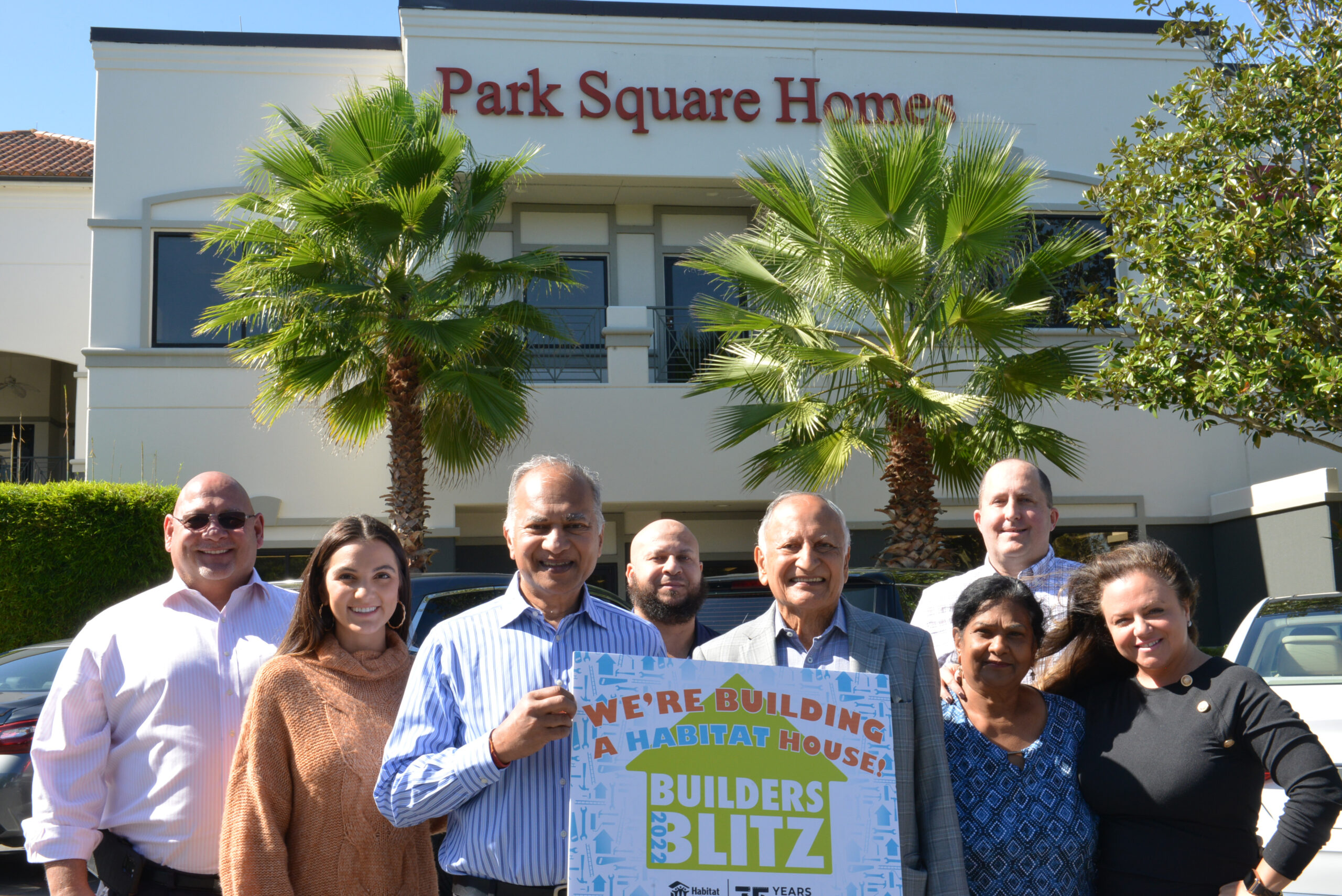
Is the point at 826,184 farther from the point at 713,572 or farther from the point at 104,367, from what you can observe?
the point at 104,367

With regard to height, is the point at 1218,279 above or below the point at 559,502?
above

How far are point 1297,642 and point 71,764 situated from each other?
5.57 m

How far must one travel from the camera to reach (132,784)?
315 cm

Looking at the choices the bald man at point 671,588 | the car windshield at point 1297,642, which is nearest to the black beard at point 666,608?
the bald man at point 671,588

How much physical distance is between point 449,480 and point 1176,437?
986 cm

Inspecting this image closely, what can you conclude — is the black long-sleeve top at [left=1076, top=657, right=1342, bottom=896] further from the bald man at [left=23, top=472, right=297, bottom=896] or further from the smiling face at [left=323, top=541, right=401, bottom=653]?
the bald man at [left=23, top=472, right=297, bottom=896]

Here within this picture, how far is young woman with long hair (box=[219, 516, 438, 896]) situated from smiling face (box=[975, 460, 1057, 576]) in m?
2.06

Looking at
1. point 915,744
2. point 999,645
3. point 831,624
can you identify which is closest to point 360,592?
point 831,624

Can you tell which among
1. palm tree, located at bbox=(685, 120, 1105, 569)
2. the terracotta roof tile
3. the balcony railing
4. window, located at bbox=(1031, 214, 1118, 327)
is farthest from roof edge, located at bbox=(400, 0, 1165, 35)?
the balcony railing

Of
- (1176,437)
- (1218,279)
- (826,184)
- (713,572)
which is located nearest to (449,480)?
(713,572)

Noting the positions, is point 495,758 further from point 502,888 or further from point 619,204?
point 619,204

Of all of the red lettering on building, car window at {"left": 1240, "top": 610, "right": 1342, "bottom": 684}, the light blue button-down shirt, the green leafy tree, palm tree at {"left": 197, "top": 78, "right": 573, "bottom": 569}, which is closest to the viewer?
the light blue button-down shirt

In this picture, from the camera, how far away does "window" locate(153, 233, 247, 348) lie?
14719 millimetres

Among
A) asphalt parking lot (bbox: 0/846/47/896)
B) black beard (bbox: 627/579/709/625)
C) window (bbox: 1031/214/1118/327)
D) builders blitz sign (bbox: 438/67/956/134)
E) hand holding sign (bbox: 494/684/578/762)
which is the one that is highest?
builders blitz sign (bbox: 438/67/956/134)
